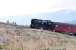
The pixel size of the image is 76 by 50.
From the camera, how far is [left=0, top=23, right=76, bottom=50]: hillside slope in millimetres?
7727

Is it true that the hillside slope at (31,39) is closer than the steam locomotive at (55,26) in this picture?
Yes

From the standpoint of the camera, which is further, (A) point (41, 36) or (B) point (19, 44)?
(A) point (41, 36)

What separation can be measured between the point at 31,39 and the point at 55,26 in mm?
1750

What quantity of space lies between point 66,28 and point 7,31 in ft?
8.69

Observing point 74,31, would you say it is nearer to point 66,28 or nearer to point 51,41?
point 66,28

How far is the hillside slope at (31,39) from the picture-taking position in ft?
25.3

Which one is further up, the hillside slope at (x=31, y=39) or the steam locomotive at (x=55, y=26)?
the steam locomotive at (x=55, y=26)

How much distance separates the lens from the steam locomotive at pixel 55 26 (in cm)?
970

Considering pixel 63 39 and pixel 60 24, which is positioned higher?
pixel 60 24

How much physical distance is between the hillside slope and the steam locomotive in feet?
1.09

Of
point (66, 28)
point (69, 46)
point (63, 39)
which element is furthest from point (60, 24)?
point (69, 46)

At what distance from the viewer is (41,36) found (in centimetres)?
894

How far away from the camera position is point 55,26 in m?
9.83

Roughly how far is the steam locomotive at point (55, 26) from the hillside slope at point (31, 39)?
33 centimetres
